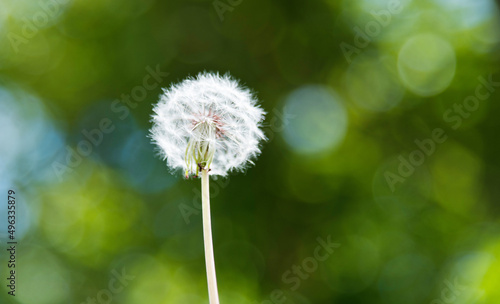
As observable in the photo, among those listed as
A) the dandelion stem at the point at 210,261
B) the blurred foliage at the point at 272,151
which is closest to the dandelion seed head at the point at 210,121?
the dandelion stem at the point at 210,261

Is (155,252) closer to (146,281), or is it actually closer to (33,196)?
(146,281)

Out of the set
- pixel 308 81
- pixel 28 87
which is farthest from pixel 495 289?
pixel 28 87

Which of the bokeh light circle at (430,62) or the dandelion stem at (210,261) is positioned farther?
the bokeh light circle at (430,62)

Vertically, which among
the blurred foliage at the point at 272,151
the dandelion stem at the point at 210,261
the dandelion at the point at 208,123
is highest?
the blurred foliage at the point at 272,151

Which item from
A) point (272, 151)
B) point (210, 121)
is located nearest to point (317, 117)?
point (272, 151)

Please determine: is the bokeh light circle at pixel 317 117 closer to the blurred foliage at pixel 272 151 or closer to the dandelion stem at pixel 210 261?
the blurred foliage at pixel 272 151

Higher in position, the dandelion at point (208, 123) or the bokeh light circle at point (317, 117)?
the bokeh light circle at point (317, 117)

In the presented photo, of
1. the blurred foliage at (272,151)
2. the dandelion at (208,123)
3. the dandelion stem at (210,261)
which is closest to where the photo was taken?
the dandelion stem at (210,261)
